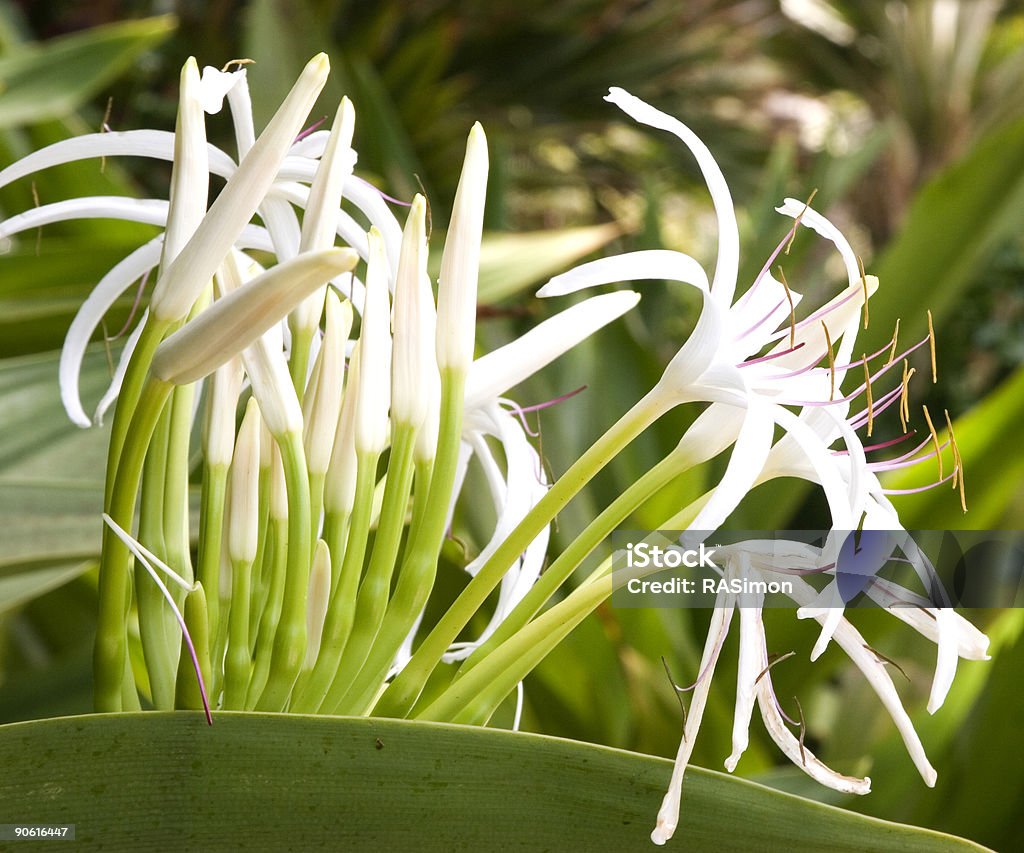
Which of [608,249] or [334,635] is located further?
[608,249]

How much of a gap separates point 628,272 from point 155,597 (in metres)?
0.13

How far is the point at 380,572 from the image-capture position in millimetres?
220

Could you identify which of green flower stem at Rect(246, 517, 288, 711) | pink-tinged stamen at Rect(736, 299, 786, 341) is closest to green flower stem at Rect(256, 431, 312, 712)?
green flower stem at Rect(246, 517, 288, 711)

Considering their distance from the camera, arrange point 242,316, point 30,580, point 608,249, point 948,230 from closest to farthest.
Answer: point 242,316
point 30,580
point 948,230
point 608,249

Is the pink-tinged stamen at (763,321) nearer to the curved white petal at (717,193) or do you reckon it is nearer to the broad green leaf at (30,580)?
the curved white petal at (717,193)

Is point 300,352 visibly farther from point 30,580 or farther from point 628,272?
point 30,580

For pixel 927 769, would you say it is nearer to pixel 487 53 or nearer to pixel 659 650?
pixel 659 650

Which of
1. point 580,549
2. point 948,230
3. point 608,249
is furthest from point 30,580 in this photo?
point 608,249

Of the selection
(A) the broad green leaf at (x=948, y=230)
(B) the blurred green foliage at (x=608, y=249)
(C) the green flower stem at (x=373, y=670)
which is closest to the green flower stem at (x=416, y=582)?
(C) the green flower stem at (x=373, y=670)

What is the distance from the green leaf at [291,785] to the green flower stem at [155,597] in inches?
1.9

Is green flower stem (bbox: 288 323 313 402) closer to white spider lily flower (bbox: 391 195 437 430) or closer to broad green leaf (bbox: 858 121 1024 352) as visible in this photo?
white spider lily flower (bbox: 391 195 437 430)

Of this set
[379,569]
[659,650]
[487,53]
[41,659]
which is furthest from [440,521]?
[487,53]

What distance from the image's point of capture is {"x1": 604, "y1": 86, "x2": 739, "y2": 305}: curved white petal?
0.23 m

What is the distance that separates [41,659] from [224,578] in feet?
2.20
